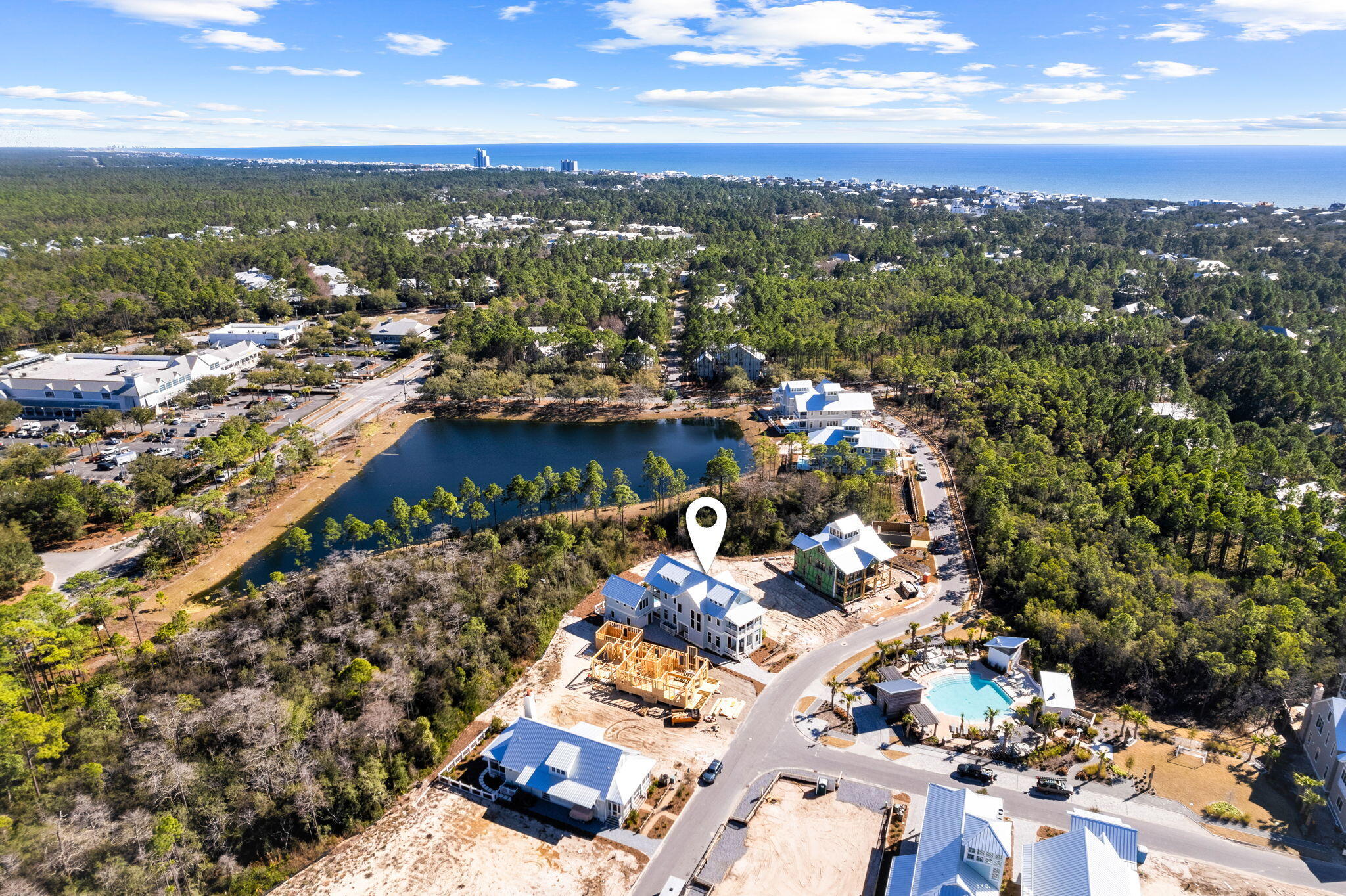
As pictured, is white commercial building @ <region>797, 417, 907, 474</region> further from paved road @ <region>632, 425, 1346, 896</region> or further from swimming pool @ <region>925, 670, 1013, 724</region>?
swimming pool @ <region>925, 670, 1013, 724</region>

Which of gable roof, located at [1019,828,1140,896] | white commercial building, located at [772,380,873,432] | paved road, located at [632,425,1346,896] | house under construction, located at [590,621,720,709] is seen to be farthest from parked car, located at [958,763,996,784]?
white commercial building, located at [772,380,873,432]

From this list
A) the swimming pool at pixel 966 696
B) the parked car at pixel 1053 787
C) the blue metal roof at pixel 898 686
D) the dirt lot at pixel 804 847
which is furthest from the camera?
the swimming pool at pixel 966 696

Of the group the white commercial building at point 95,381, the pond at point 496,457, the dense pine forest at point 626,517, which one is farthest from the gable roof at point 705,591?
the white commercial building at point 95,381

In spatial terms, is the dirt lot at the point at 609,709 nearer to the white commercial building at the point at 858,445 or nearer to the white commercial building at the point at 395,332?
the white commercial building at the point at 858,445

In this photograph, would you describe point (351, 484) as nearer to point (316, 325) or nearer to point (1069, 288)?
point (316, 325)

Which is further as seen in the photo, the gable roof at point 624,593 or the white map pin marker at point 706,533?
the gable roof at point 624,593

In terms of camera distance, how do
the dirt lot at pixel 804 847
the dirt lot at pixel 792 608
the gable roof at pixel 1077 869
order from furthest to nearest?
the dirt lot at pixel 792 608 < the dirt lot at pixel 804 847 < the gable roof at pixel 1077 869
